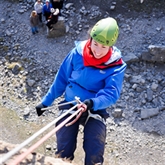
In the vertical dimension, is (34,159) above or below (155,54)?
above

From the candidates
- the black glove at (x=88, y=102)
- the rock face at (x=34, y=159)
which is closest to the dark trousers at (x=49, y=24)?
the black glove at (x=88, y=102)

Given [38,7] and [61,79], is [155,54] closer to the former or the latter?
[38,7]

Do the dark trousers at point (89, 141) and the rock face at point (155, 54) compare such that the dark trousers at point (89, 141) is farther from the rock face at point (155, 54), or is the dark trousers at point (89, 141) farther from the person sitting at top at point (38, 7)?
the person sitting at top at point (38, 7)

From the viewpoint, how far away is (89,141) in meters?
3.91

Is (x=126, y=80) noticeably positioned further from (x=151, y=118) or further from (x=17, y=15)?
(x=17, y=15)

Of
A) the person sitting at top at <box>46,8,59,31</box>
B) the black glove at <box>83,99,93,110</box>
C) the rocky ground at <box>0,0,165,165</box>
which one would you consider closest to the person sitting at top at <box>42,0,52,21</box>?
the person sitting at top at <box>46,8,59,31</box>

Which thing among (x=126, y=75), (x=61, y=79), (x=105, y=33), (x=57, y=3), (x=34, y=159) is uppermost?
(x=105, y=33)

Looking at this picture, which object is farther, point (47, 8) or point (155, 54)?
point (47, 8)

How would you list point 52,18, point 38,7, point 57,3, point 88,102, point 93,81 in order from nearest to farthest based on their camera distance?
1. point 88,102
2. point 93,81
3. point 52,18
4. point 38,7
5. point 57,3

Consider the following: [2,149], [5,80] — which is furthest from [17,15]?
[2,149]

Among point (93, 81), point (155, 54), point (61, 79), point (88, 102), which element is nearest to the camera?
point (88, 102)

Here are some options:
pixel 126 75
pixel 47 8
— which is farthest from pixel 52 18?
pixel 126 75

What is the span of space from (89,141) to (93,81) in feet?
2.43

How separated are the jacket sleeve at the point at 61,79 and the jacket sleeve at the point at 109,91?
1.82 feet
